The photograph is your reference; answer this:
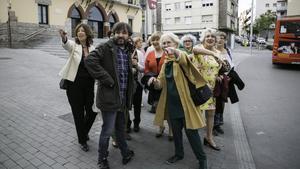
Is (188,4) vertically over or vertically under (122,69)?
over

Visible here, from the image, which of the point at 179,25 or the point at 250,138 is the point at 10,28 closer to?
the point at 250,138

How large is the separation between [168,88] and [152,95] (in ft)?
3.27

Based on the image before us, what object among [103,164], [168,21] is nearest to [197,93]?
[103,164]

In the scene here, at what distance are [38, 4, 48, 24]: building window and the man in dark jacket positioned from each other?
2134 cm

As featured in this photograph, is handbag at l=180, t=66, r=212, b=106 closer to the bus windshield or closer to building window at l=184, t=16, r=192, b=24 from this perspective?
the bus windshield

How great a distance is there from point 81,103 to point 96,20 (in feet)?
86.3

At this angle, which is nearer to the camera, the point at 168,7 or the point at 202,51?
the point at 202,51

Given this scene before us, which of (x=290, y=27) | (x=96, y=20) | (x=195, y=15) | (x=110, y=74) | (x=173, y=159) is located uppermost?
(x=195, y=15)

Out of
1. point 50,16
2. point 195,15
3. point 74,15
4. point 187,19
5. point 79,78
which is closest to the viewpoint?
point 79,78

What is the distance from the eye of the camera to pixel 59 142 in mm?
4594

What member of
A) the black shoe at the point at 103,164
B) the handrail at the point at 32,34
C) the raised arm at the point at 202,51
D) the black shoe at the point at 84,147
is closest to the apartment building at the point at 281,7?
the handrail at the point at 32,34

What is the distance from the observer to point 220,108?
17.6 feet

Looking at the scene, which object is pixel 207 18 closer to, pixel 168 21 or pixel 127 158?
pixel 168 21

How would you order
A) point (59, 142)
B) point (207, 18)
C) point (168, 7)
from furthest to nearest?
point (168, 7) < point (207, 18) < point (59, 142)
